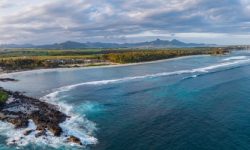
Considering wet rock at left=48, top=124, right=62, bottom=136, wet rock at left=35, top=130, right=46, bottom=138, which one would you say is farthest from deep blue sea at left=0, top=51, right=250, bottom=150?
wet rock at left=48, top=124, right=62, bottom=136

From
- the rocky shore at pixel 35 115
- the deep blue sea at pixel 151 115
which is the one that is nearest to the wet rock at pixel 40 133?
the rocky shore at pixel 35 115

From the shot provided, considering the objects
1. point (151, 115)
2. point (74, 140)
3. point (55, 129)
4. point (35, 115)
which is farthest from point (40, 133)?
point (151, 115)

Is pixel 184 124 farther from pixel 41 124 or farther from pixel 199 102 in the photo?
pixel 41 124

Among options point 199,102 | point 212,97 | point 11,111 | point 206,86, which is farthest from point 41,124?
point 206,86

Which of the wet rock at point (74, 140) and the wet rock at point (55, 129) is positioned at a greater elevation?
the wet rock at point (55, 129)

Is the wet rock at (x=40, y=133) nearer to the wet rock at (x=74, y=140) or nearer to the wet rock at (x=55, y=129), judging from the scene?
the wet rock at (x=55, y=129)

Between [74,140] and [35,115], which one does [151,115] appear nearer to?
[74,140]
